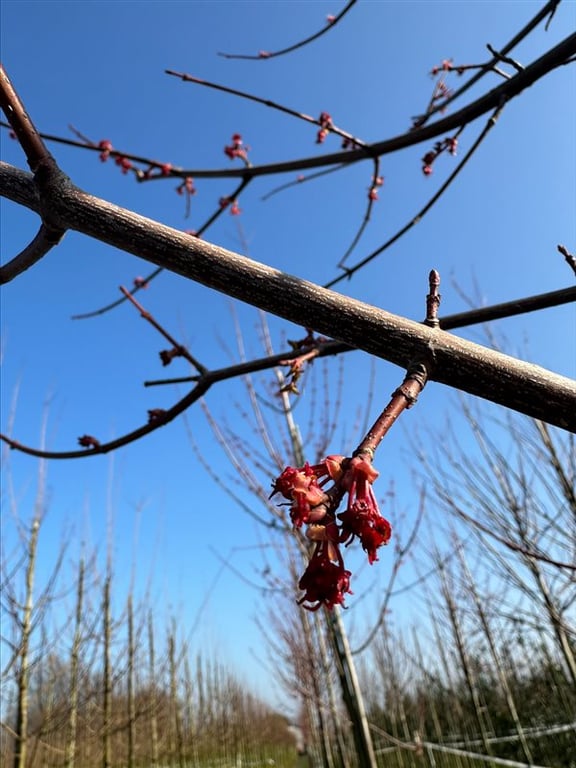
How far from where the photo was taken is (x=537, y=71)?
151cm

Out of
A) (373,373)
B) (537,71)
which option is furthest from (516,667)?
(537,71)

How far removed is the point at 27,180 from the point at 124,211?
15cm

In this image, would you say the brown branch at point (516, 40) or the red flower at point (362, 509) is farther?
the brown branch at point (516, 40)

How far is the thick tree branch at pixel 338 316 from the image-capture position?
19.0 inches

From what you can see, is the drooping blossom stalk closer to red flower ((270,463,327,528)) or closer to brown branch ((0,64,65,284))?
red flower ((270,463,327,528))

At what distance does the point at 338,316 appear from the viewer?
525 mm

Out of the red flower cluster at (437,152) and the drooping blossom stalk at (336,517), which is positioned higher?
the red flower cluster at (437,152)

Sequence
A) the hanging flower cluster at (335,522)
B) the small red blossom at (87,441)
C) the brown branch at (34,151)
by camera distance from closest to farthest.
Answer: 1. the hanging flower cluster at (335,522)
2. the brown branch at (34,151)
3. the small red blossom at (87,441)

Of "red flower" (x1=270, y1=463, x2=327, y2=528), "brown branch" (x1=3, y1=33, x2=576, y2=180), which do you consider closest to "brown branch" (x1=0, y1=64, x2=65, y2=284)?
"red flower" (x1=270, y1=463, x2=327, y2=528)

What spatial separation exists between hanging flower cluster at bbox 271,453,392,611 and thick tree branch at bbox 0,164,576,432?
13 centimetres

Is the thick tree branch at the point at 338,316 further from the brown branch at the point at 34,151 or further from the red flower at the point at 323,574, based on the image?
the red flower at the point at 323,574

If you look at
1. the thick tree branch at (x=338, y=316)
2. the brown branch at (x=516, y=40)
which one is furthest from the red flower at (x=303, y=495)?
the brown branch at (x=516, y=40)

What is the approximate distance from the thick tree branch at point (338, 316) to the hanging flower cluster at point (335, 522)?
132mm

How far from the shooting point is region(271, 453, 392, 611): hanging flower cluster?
1.41 ft
